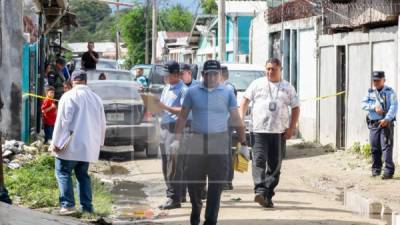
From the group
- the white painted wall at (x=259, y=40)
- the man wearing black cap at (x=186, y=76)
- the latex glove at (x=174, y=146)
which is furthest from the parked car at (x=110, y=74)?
the latex glove at (x=174, y=146)

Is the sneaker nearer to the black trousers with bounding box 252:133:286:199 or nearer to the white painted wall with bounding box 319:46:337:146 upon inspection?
the black trousers with bounding box 252:133:286:199

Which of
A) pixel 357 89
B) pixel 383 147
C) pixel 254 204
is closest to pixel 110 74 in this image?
pixel 357 89

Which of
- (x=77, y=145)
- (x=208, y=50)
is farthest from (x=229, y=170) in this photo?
(x=208, y=50)

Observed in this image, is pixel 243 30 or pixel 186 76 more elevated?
pixel 243 30

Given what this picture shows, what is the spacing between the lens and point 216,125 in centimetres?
960

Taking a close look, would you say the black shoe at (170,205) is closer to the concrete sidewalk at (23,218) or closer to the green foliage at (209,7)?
the concrete sidewalk at (23,218)

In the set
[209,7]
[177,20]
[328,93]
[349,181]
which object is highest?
[209,7]

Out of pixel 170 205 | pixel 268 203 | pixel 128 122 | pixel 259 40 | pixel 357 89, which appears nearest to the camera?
pixel 268 203

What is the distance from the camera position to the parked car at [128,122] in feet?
56.9

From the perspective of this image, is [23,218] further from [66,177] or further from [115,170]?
[115,170]

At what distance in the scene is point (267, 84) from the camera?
11.3 meters

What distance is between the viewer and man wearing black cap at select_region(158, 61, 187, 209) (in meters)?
11.4

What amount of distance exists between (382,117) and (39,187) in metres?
5.58

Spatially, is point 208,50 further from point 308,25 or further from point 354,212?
point 354,212
